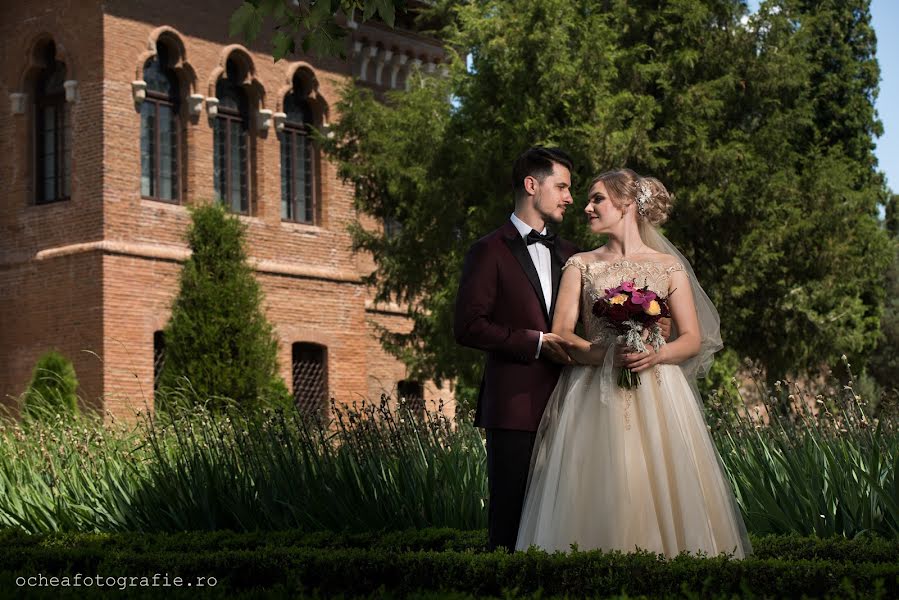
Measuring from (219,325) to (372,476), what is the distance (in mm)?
13314

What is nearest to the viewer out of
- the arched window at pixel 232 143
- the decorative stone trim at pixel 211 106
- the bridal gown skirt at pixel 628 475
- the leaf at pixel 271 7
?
the bridal gown skirt at pixel 628 475

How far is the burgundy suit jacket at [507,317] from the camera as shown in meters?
6.20

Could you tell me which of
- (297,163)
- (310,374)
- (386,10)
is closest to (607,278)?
(386,10)

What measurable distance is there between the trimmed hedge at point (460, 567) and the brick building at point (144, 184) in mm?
14462

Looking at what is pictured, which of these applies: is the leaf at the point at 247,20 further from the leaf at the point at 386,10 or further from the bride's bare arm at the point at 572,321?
the bride's bare arm at the point at 572,321

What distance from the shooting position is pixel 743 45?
69.2 ft

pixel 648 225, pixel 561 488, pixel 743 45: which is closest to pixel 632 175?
pixel 648 225

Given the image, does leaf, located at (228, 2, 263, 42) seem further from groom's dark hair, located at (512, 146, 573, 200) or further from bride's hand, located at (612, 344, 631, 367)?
bride's hand, located at (612, 344, 631, 367)

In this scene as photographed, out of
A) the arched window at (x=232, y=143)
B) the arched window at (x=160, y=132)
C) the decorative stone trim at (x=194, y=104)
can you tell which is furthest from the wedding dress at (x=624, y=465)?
the arched window at (x=232, y=143)

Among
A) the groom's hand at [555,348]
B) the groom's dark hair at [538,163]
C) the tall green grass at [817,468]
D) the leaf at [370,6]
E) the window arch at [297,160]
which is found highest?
the window arch at [297,160]

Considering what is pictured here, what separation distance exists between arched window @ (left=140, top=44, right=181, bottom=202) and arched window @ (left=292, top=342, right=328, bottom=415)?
4023mm

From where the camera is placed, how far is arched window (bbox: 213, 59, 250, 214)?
79.5 ft

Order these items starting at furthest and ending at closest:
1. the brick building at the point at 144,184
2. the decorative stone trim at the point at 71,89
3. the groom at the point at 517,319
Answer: the decorative stone trim at the point at 71,89 → the brick building at the point at 144,184 → the groom at the point at 517,319

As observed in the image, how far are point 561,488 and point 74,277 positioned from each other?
56.6 feet
